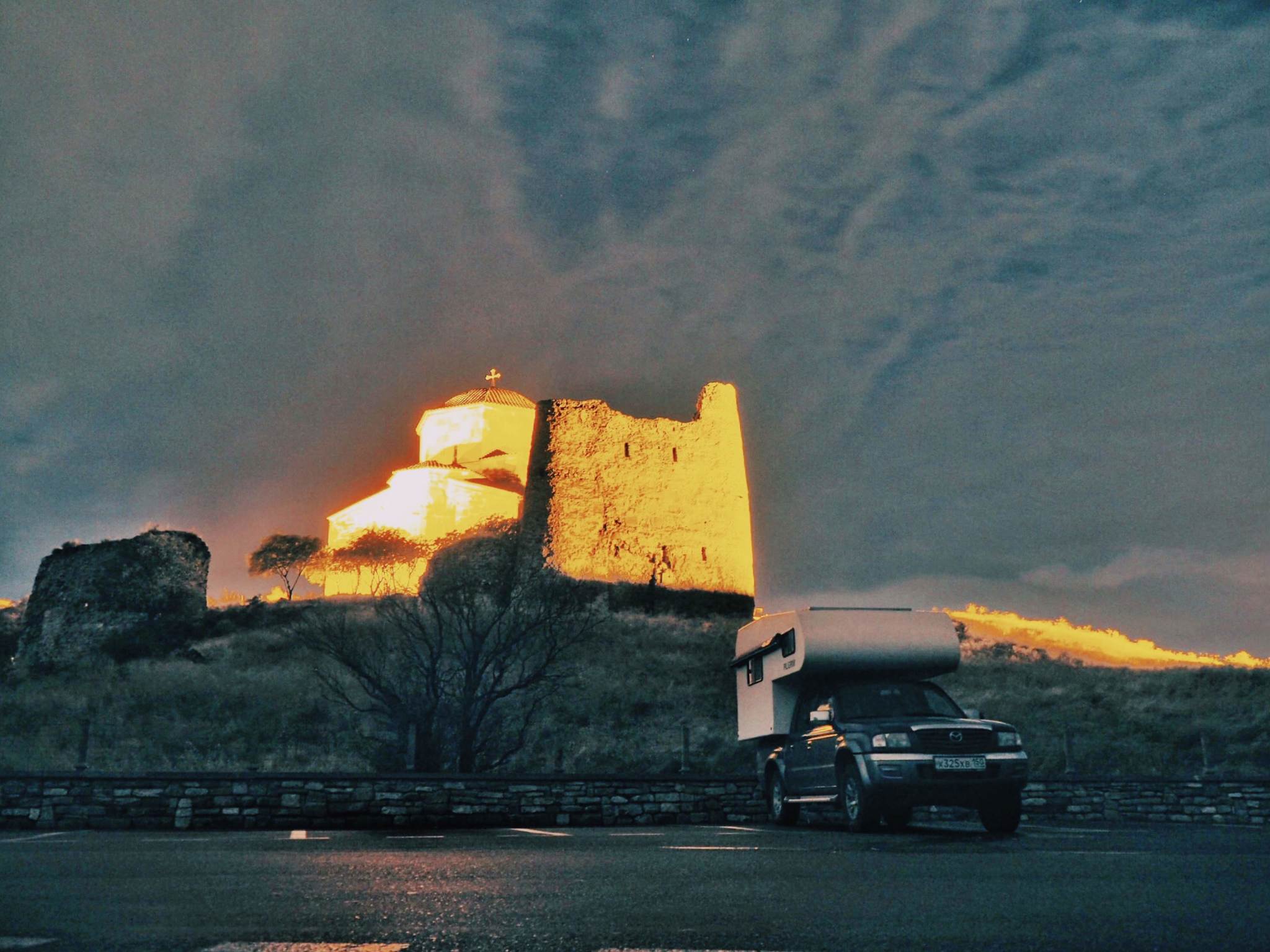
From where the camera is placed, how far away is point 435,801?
54.7ft

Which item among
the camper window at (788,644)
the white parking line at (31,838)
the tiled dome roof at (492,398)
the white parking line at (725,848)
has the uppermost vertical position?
the tiled dome roof at (492,398)

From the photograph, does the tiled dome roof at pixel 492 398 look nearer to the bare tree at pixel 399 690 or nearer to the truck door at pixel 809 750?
the bare tree at pixel 399 690

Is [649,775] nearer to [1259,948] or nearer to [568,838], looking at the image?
A: [568,838]

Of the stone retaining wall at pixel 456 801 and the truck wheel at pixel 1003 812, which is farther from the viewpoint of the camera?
the stone retaining wall at pixel 456 801

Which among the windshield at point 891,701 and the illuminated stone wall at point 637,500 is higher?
the illuminated stone wall at point 637,500

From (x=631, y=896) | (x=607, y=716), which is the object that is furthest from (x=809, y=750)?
(x=607, y=716)

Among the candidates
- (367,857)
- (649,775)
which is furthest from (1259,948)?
(649,775)

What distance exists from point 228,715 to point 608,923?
85.0 ft

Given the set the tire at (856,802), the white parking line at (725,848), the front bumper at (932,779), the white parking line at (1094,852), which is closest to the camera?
the white parking line at (1094,852)

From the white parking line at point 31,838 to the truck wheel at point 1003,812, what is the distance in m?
10.3

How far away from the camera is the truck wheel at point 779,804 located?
15.8m

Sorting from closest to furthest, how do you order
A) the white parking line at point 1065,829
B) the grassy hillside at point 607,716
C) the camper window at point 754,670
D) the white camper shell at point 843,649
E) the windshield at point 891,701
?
the white parking line at point 1065,829 < the windshield at point 891,701 < the white camper shell at point 843,649 < the camper window at point 754,670 < the grassy hillside at point 607,716

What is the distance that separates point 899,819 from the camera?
645 inches

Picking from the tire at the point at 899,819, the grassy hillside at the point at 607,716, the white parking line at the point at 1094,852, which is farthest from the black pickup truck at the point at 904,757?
the grassy hillside at the point at 607,716
